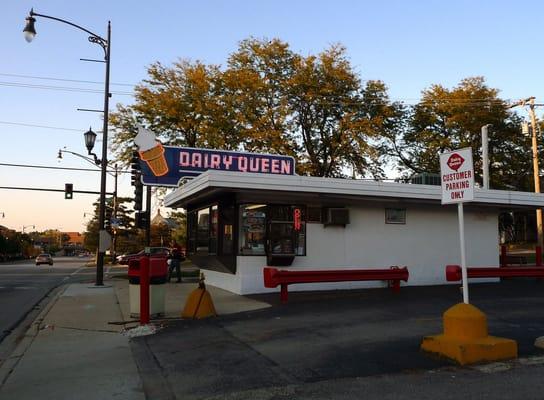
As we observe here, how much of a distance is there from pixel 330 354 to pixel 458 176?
3.22 metres

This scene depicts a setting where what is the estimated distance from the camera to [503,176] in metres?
40.2

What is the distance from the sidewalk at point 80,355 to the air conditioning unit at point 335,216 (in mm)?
3676

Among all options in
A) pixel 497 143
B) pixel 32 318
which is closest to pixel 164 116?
pixel 32 318

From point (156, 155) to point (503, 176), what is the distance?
98.1 feet

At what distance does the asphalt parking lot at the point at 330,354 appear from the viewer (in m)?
5.84

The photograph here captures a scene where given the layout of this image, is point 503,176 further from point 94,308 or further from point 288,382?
point 288,382

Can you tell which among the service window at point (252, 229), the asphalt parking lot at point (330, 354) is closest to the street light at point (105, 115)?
the service window at point (252, 229)

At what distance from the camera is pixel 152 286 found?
37.4ft

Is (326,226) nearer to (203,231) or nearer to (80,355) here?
(203,231)

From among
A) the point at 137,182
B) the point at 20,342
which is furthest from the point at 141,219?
the point at 20,342

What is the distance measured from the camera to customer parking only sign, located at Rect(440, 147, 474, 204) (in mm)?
7734

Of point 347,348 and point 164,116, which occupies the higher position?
point 164,116

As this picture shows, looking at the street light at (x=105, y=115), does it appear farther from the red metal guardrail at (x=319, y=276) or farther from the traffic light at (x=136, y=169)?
the red metal guardrail at (x=319, y=276)

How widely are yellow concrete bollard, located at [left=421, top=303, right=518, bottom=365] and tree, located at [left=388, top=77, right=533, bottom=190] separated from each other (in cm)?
3195
